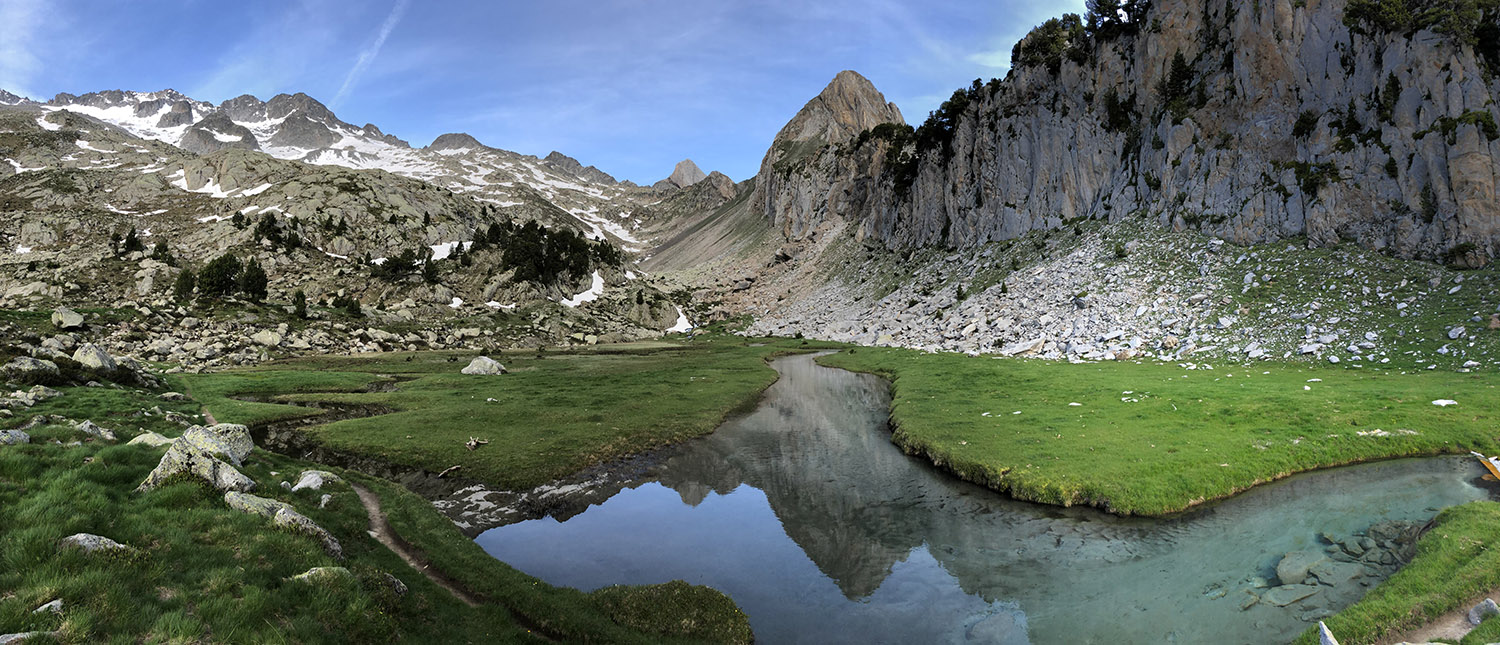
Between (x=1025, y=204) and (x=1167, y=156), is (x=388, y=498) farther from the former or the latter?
(x=1025, y=204)

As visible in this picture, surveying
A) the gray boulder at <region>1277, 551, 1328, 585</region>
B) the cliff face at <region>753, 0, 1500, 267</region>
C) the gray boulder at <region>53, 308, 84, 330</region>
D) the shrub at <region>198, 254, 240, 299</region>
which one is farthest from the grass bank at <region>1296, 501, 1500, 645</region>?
the shrub at <region>198, 254, 240, 299</region>

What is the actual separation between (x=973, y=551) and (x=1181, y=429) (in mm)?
16403

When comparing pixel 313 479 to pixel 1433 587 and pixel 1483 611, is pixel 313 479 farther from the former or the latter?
pixel 1433 587

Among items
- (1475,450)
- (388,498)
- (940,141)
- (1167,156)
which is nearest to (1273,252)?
(1167,156)

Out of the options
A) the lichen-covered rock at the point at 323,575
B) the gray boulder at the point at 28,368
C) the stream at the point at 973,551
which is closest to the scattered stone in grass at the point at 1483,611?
the stream at the point at 973,551

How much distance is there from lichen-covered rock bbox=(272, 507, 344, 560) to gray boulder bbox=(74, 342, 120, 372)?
126ft

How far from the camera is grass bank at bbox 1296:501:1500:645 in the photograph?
41.2 feet

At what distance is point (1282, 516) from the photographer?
20.2m

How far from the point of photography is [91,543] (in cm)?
887

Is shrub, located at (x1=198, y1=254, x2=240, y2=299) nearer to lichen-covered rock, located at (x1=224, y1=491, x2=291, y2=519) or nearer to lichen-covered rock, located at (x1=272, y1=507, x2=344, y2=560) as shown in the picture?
lichen-covered rock, located at (x1=224, y1=491, x2=291, y2=519)

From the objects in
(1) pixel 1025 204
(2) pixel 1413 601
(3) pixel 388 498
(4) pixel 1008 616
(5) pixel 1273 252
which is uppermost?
(1) pixel 1025 204

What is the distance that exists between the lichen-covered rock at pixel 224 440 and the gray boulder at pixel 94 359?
26.9 meters

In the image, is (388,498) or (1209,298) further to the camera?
(1209,298)

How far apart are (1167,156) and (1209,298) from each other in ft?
97.0
